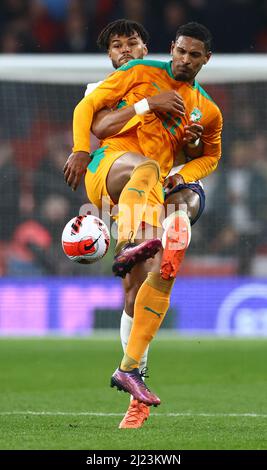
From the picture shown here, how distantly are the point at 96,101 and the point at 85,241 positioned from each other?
35.0 inches

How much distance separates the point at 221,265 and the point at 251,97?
2209 millimetres

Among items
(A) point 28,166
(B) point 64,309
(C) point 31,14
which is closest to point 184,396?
(B) point 64,309

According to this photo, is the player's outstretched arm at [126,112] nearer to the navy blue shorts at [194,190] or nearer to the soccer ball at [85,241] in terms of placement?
the navy blue shorts at [194,190]

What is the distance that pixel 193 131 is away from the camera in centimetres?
639

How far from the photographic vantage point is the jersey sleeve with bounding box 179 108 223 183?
6.70m

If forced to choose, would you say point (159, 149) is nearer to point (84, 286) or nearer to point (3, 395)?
point (3, 395)

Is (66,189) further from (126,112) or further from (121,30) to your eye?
(126,112)

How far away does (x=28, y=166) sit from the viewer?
14.2m

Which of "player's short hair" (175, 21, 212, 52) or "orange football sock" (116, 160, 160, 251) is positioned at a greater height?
"player's short hair" (175, 21, 212, 52)

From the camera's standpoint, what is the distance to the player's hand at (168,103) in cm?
625

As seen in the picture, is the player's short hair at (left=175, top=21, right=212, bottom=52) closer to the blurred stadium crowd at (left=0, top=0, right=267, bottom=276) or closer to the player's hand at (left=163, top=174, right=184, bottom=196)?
the player's hand at (left=163, top=174, right=184, bottom=196)

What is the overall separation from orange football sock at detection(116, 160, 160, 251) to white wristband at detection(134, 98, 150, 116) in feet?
1.11

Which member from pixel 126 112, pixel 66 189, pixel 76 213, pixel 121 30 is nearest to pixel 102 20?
pixel 66 189

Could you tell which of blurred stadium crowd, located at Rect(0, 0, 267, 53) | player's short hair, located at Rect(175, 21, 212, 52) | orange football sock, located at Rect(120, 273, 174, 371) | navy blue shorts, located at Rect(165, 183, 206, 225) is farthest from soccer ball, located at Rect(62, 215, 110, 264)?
blurred stadium crowd, located at Rect(0, 0, 267, 53)
